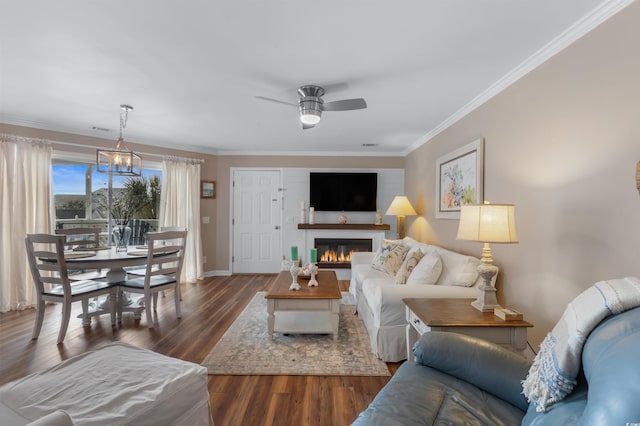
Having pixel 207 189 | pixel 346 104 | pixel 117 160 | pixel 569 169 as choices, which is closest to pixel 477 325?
pixel 569 169

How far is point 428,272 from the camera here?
266cm

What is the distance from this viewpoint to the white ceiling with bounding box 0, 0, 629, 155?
163cm

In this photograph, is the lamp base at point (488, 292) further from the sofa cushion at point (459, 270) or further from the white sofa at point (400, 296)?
the sofa cushion at point (459, 270)

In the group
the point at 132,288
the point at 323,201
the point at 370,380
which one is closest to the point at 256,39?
the point at 370,380

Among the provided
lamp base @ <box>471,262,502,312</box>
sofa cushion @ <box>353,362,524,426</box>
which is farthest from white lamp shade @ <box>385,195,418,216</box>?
sofa cushion @ <box>353,362,524,426</box>

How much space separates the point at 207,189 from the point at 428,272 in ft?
14.2

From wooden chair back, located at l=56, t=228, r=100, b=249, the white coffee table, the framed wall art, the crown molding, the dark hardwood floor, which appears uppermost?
the crown molding

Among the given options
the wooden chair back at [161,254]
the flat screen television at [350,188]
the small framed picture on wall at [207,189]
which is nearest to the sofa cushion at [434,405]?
the wooden chair back at [161,254]

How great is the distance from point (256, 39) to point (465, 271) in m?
2.47

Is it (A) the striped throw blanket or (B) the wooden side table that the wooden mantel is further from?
(A) the striped throw blanket

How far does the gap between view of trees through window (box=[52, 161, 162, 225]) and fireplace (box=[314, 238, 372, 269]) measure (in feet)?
9.89

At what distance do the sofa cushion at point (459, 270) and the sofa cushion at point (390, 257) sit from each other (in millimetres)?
657

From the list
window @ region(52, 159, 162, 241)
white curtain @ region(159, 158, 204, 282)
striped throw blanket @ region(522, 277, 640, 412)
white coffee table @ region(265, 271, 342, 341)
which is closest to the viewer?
striped throw blanket @ region(522, 277, 640, 412)

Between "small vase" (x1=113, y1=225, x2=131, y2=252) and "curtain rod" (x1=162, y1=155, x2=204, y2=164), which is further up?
"curtain rod" (x1=162, y1=155, x2=204, y2=164)
